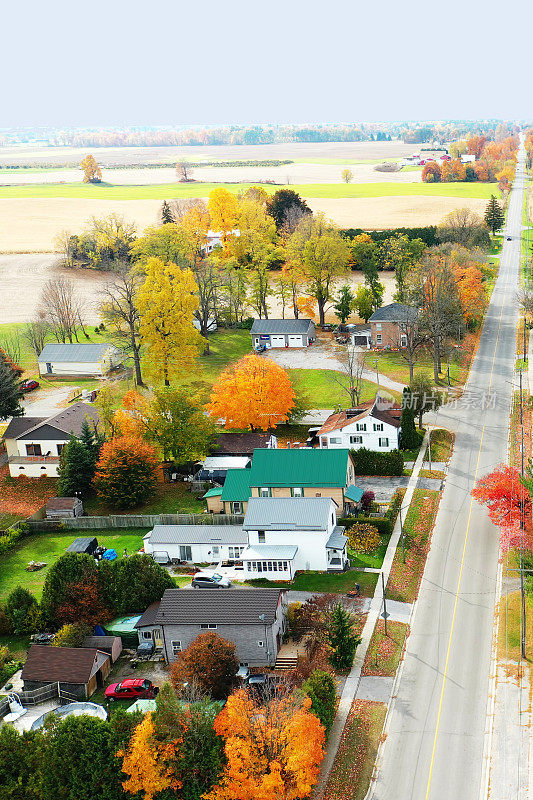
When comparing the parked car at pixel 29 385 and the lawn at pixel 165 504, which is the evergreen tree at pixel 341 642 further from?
the parked car at pixel 29 385

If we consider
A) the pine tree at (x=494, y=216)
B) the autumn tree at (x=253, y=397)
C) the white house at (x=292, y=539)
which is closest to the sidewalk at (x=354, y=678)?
the white house at (x=292, y=539)

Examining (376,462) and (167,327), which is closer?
(376,462)

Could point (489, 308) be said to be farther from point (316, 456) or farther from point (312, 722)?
point (312, 722)

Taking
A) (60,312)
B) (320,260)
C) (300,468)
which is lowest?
(300,468)

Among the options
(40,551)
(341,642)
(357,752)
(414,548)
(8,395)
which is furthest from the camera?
(8,395)

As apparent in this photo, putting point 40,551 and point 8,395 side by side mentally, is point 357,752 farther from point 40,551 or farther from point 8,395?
point 8,395

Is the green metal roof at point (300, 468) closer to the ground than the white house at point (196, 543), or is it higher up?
higher up

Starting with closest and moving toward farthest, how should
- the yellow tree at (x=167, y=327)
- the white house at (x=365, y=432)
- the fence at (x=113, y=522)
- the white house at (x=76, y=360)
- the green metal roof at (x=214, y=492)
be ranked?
the fence at (x=113, y=522) → the green metal roof at (x=214, y=492) → the white house at (x=365, y=432) → the yellow tree at (x=167, y=327) → the white house at (x=76, y=360)

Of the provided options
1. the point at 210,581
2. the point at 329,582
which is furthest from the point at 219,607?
the point at 329,582
